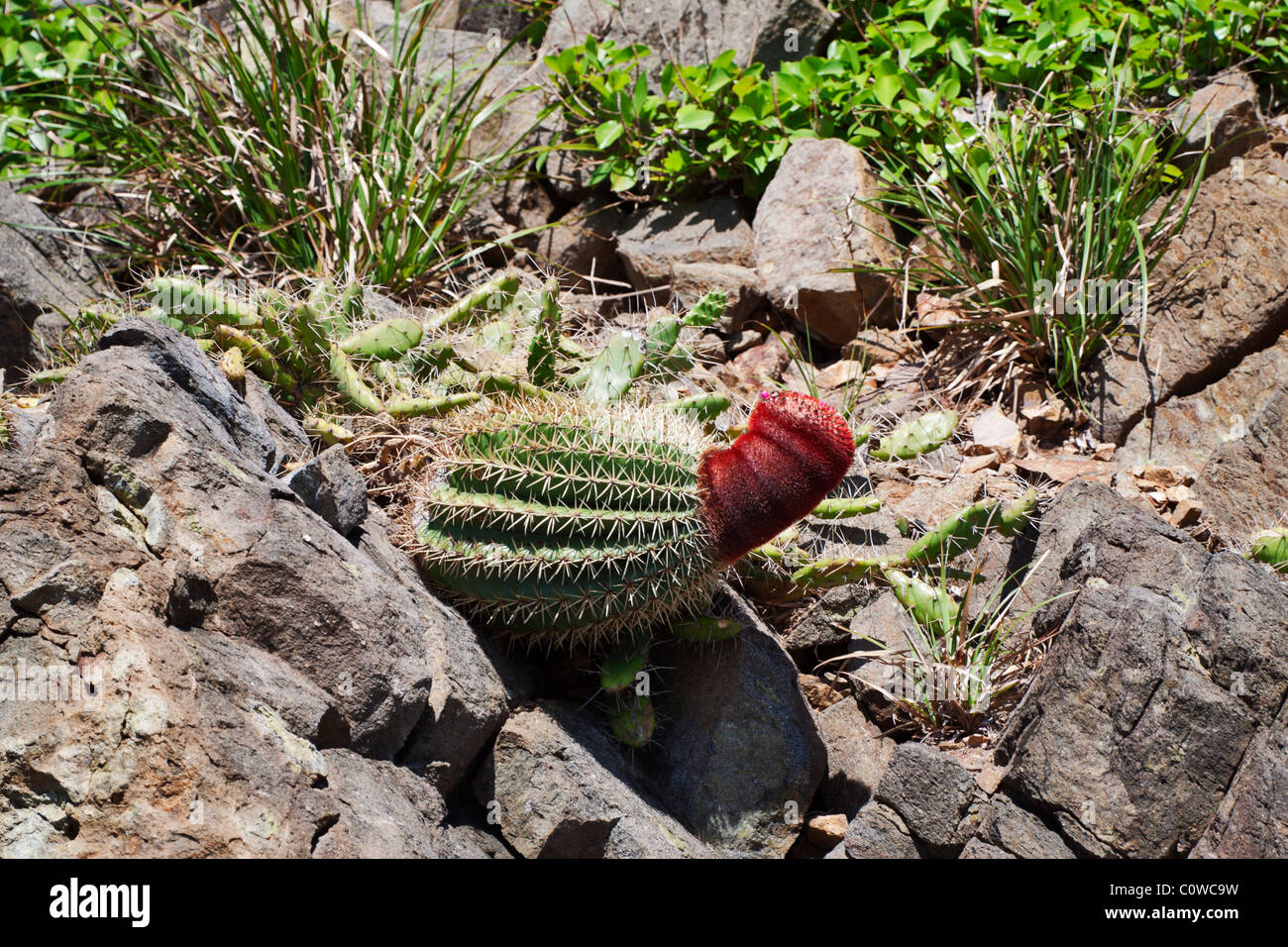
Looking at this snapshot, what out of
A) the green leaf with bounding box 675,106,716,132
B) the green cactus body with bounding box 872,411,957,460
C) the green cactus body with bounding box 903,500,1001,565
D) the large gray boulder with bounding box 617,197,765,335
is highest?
the green leaf with bounding box 675,106,716,132

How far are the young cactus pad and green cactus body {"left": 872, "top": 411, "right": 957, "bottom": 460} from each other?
119cm

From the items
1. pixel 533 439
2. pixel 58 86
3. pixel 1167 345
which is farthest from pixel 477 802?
pixel 58 86

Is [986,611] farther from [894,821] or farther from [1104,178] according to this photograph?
[1104,178]

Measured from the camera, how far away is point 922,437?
409cm

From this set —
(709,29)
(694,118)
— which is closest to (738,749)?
(694,118)

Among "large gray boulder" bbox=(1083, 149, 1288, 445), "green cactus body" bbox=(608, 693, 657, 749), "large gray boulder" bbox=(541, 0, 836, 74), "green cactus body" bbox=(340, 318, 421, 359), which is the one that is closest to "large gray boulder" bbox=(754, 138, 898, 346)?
"large gray boulder" bbox=(541, 0, 836, 74)

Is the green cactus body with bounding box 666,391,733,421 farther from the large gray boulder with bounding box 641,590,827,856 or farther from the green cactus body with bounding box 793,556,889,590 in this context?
the large gray boulder with bounding box 641,590,827,856

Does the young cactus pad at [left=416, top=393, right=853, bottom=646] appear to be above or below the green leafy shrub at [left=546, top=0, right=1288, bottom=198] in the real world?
below

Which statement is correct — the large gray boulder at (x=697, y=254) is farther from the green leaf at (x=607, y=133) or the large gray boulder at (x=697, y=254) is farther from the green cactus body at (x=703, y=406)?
the green cactus body at (x=703, y=406)

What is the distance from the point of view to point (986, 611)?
3.56 metres

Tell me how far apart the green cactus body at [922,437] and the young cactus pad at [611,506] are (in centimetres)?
119

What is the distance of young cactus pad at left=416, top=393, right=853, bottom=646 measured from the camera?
2.93m

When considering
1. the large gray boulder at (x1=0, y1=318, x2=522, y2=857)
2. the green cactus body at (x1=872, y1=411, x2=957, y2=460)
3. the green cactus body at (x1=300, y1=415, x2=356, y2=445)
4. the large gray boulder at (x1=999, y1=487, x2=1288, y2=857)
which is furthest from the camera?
the green cactus body at (x1=872, y1=411, x2=957, y2=460)

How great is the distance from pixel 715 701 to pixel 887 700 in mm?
629
